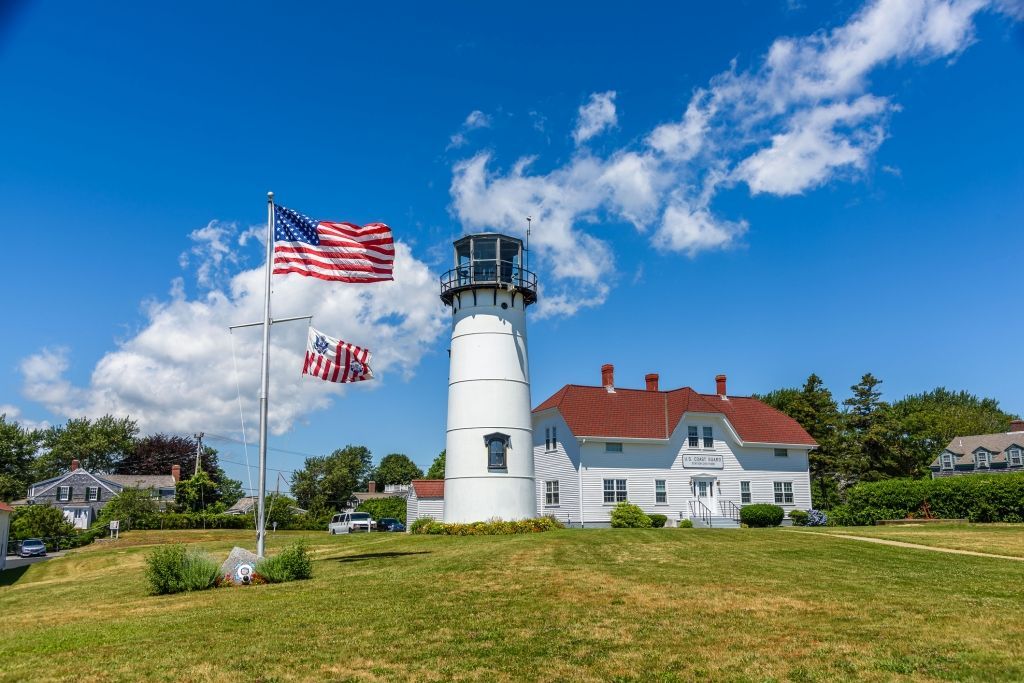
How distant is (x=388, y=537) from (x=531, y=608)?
18.7 m

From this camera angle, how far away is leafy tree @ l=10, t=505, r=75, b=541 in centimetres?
4793

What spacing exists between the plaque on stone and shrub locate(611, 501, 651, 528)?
2216 cm

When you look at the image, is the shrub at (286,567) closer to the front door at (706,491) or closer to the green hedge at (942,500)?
the front door at (706,491)

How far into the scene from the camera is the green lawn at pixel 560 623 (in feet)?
29.7

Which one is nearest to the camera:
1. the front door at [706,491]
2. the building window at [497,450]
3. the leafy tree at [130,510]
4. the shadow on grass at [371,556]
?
the shadow on grass at [371,556]

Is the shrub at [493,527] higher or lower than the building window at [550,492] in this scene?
lower

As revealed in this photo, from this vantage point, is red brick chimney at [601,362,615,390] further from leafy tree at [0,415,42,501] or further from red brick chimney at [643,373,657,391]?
leafy tree at [0,415,42,501]

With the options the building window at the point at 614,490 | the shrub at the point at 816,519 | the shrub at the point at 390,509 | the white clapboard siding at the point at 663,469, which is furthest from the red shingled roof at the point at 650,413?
the shrub at the point at 390,509

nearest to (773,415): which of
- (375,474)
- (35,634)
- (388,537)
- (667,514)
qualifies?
(667,514)

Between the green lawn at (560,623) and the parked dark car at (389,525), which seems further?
the parked dark car at (389,525)

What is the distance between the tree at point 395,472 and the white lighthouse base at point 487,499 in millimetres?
74357

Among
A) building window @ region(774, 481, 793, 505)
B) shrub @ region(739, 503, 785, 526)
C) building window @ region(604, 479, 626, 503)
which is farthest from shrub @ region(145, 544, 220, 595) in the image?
building window @ region(774, 481, 793, 505)

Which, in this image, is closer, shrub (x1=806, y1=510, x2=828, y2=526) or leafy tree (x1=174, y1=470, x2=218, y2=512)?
shrub (x1=806, y1=510, x2=828, y2=526)

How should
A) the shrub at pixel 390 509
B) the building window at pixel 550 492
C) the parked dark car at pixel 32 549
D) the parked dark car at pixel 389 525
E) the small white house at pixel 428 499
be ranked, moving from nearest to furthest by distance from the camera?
the building window at pixel 550 492, the small white house at pixel 428 499, the parked dark car at pixel 32 549, the parked dark car at pixel 389 525, the shrub at pixel 390 509
